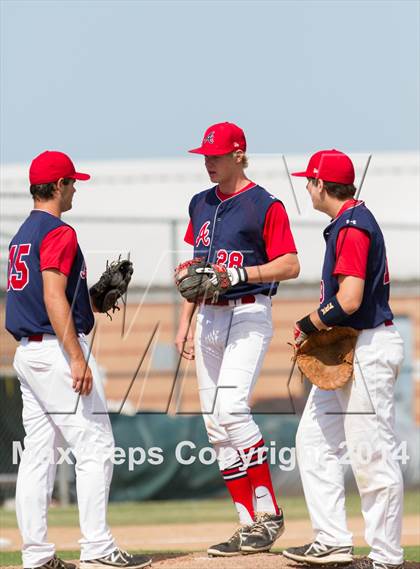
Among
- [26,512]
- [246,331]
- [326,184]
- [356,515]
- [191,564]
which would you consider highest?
[326,184]

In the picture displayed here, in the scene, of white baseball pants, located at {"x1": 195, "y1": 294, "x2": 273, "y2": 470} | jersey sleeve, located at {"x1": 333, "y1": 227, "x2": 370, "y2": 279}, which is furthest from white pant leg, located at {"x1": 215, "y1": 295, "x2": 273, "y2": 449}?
jersey sleeve, located at {"x1": 333, "y1": 227, "x2": 370, "y2": 279}

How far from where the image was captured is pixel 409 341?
14945 millimetres

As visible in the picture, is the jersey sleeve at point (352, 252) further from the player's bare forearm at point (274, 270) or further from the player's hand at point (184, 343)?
the player's hand at point (184, 343)

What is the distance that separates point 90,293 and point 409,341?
9848mm

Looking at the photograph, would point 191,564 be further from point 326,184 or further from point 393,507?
point 326,184

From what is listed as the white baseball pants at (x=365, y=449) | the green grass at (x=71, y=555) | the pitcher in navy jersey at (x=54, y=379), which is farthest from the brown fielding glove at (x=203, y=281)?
the green grass at (x=71, y=555)

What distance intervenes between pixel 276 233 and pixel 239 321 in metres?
0.47

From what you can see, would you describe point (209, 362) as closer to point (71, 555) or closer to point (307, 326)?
point (307, 326)

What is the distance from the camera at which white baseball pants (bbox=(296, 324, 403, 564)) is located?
5.08 metres

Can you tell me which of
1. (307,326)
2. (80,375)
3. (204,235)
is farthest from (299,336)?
(80,375)

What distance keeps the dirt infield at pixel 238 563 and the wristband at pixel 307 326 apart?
1.08m

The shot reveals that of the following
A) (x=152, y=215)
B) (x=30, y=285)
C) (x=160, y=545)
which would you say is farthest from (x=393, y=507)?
(x=152, y=215)

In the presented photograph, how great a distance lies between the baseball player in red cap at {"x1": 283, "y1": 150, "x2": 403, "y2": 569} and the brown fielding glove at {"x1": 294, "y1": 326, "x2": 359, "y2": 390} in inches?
2.0

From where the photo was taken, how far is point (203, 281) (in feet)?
17.7
